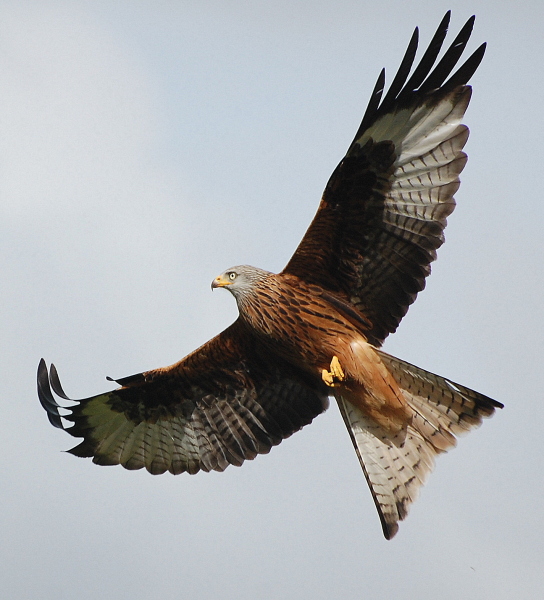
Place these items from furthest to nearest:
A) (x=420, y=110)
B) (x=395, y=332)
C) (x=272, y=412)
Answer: (x=272, y=412), (x=395, y=332), (x=420, y=110)

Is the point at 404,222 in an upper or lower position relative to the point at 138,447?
upper

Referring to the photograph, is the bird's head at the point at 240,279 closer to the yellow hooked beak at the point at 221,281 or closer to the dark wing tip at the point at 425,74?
the yellow hooked beak at the point at 221,281

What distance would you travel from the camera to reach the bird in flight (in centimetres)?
879

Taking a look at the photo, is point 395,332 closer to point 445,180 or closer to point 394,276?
point 394,276

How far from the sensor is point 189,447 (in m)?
10.7

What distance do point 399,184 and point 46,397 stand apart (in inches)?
165

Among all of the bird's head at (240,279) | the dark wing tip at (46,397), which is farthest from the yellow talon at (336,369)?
the dark wing tip at (46,397)

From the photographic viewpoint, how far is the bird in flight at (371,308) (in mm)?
8789

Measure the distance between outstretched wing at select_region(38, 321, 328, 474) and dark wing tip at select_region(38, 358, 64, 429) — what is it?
59 cm

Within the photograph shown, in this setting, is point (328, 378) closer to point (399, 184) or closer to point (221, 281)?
point (221, 281)

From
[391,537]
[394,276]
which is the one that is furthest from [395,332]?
[391,537]

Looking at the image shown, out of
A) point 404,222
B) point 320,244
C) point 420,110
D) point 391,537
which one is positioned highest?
point 420,110

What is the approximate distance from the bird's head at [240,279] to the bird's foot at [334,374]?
1086 mm

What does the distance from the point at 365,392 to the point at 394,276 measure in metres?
1.17
